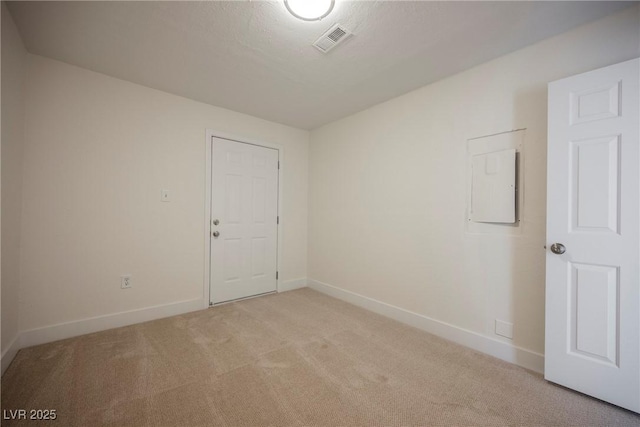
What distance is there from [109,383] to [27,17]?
8.20 feet

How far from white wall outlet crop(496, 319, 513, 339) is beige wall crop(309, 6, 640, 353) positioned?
0.14ft

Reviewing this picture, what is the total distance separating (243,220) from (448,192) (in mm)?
2433

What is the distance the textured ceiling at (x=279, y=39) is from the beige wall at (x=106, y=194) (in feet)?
0.90

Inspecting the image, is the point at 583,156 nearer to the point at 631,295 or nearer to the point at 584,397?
the point at 631,295

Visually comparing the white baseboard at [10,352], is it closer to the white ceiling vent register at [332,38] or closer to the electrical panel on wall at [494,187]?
the white ceiling vent register at [332,38]

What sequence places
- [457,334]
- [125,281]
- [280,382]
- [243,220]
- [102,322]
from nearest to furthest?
1. [280,382]
2. [457,334]
3. [102,322]
4. [125,281]
5. [243,220]

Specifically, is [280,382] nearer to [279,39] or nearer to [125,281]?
[125,281]

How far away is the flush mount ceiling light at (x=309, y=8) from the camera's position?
150 cm

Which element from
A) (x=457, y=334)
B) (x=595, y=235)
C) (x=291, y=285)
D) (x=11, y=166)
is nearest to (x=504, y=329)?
(x=457, y=334)

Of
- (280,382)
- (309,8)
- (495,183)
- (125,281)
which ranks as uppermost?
(309,8)

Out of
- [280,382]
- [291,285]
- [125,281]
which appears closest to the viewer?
[280,382]

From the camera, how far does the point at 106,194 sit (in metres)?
2.39

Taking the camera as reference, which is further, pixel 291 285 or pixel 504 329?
pixel 291 285

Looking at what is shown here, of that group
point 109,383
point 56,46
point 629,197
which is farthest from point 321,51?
point 109,383
